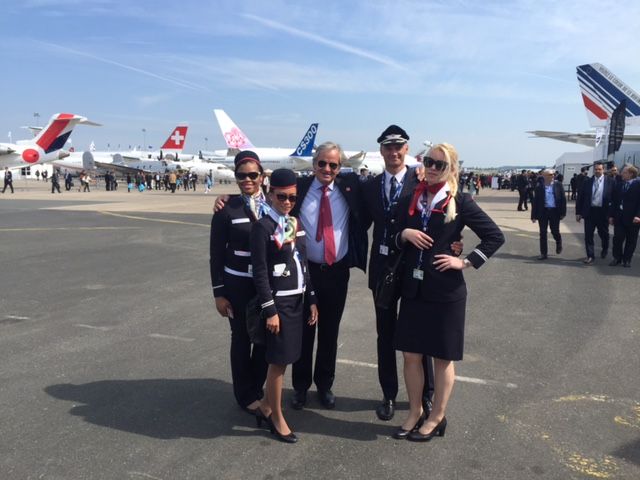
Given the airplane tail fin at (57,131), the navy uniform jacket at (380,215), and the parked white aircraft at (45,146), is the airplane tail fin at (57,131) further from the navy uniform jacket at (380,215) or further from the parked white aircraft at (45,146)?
the navy uniform jacket at (380,215)

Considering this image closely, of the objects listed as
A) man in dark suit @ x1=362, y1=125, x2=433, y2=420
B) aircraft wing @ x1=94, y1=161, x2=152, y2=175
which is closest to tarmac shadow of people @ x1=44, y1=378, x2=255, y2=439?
man in dark suit @ x1=362, y1=125, x2=433, y2=420

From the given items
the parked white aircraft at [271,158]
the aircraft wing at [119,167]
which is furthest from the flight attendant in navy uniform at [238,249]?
the aircraft wing at [119,167]

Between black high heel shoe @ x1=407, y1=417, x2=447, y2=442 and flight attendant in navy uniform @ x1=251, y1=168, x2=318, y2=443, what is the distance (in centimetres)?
77

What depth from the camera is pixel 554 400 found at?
383 centimetres

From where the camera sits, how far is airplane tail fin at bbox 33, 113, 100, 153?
3325cm

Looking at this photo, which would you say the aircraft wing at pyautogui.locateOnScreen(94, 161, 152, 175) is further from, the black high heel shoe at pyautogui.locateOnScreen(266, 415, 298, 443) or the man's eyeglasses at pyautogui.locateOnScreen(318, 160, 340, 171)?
the black high heel shoe at pyautogui.locateOnScreen(266, 415, 298, 443)

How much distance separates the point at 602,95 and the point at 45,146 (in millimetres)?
37871

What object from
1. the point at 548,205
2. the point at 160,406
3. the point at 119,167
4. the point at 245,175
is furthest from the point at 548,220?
the point at 119,167

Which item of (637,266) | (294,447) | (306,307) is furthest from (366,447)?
(637,266)

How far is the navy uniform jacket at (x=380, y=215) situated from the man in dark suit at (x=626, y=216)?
751cm

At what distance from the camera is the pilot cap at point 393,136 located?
11.5 ft

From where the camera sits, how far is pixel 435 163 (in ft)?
10.3

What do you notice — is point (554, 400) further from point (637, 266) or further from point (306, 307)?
point (637, 266)

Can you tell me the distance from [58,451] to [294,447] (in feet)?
4.81
